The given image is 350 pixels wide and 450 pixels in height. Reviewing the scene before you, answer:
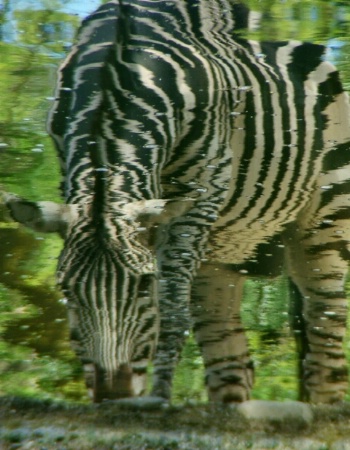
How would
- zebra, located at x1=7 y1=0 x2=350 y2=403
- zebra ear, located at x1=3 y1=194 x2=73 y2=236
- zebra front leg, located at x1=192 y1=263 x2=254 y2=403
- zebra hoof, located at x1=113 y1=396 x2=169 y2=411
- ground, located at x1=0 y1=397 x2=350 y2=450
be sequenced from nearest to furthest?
ground, located at x1=0 y1=397 x2=350 y2=450 → zebra hoof, located at x1=113 y1=396 x2=169 y2=411 → zebra front leg, located at x1=192 y1=263 x2=254 y2=403 → zebra, located at x1=7 y1=0 x2=350 y2=403 → zebra ear, located at x1=3 y1=194 x2=73 y2=236

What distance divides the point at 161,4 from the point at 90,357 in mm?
3063

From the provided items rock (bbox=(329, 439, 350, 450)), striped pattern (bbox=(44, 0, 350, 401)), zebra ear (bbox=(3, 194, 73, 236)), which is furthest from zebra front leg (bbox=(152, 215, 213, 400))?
rock (bbox=(329, 439, 350, 450))

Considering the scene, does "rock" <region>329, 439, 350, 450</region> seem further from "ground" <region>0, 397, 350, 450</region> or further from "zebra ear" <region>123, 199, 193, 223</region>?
"zebra ear" <region>123, 199, 193, 223</region>

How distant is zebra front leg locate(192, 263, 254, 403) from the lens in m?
2.00

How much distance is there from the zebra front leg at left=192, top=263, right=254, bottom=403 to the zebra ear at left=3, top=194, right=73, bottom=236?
551 mm

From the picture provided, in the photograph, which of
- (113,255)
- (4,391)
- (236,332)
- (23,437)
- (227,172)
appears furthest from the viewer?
(227,172)

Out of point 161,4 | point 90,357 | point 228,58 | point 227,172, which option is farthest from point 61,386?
point 161,4

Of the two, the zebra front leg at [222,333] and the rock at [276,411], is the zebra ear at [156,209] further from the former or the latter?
the rock at [276,411]

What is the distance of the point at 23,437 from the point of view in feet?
5.86

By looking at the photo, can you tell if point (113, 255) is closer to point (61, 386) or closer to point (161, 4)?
point (61, 386)

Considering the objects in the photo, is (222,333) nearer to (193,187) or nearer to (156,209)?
(156,209)

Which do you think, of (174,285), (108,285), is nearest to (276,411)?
(174,285)

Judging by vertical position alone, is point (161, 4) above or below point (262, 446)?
above

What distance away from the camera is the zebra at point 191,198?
2.12 meters
